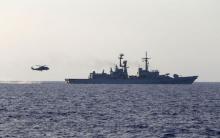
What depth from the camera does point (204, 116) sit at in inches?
2837

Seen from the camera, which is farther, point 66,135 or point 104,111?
point 104,111

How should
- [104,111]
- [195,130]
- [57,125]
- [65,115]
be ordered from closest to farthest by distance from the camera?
[195,130], [57,125], [65,115], [104,111]

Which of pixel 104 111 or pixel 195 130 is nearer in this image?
pixel 195 130

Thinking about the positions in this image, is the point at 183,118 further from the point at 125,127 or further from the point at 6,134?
the point at 6,134

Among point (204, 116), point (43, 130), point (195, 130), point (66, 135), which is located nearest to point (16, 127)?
point (43, 130)

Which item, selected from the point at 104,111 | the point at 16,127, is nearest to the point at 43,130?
the point at 16,127

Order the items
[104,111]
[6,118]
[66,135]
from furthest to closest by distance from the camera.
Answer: [104,111] < [6,118] < [66,135]

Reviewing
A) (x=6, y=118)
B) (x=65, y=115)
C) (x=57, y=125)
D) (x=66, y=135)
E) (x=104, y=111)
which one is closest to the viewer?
(x=66, y=135)

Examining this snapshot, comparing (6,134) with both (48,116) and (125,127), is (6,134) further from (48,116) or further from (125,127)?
(48,116)

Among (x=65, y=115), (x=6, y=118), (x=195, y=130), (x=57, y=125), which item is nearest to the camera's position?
(x=195, y=130)

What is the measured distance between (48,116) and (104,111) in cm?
1078

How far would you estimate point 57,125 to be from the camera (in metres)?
60.7

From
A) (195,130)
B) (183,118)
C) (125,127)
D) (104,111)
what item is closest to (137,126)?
(125,127)

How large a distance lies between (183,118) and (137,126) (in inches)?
439
